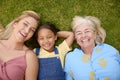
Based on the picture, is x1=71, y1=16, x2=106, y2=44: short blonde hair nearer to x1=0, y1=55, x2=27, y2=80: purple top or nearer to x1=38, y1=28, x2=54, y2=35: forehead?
x1=38, y1=28, x2=54, y2=35: forehead

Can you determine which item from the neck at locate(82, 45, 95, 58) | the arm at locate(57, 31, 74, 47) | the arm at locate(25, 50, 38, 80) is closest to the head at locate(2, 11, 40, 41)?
the arm at locate(25, 50, 38, 80)

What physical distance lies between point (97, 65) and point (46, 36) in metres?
0.67

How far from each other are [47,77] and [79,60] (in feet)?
1.34

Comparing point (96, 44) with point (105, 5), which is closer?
point (96, 44)

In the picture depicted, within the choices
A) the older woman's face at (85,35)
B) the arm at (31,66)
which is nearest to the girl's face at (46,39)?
the arm at (31,66)

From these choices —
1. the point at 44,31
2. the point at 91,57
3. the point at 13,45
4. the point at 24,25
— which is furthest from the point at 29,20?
the point at 91,57

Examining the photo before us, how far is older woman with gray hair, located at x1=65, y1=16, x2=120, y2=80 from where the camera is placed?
10.3ft

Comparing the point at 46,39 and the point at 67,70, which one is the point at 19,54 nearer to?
the point at 46,39

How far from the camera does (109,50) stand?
324cm

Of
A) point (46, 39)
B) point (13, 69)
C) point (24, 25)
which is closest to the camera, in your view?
point (13, 69)

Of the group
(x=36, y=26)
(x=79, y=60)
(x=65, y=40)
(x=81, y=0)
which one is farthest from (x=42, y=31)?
(x=81, y=0)

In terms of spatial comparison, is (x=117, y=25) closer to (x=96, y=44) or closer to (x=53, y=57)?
(x=96, y=44)

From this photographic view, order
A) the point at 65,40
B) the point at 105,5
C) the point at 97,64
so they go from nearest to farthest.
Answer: the point at 97,64 < the point at 65,40 < the point at 105,5

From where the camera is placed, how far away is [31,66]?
124 inches
